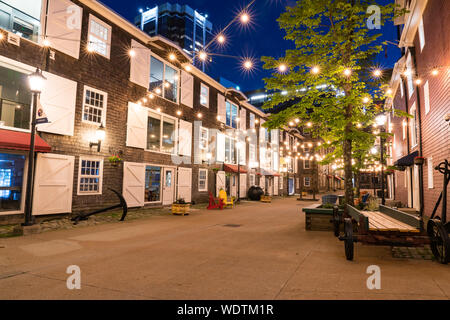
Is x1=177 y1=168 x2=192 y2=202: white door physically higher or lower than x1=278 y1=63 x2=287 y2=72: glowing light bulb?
lower

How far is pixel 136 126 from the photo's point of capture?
44.7 feet

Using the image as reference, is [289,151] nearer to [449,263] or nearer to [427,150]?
[427,150]

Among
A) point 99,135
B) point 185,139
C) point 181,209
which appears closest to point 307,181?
point 185,139

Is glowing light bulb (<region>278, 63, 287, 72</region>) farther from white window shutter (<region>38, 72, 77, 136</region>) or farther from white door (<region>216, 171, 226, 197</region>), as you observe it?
white door (<region>216, 171, 226, 197</region>)

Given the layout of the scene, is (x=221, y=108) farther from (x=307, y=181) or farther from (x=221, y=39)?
(x=307, y=181)

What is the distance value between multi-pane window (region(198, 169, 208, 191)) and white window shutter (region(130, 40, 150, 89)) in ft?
24.0

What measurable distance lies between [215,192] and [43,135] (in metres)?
12.7

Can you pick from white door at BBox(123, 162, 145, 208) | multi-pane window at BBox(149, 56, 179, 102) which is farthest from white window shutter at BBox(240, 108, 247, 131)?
white door at BBox(123, 162, 145, 208)

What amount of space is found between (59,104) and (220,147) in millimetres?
12695

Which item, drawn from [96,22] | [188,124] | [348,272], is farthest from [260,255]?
[188,124]

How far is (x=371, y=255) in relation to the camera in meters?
5.57

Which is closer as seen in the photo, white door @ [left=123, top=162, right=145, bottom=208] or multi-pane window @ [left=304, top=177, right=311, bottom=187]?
white door @ [left=123, top=162, right=145, bottom=208]

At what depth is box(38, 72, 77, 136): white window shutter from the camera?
976 centimetres

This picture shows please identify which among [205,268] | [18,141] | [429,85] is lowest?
[205,268]
